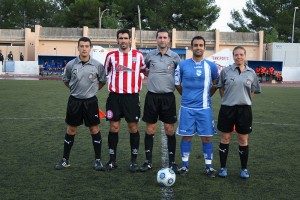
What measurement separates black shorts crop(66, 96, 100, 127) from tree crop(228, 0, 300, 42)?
48.6 meters

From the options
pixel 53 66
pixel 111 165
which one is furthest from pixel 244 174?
pixel 53 66

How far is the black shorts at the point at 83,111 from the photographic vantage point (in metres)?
5.70

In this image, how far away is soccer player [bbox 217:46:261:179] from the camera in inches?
210

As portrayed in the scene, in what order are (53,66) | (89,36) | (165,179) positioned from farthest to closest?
(89,36)
(53,66)
(165,179)

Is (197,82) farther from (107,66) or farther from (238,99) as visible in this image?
(107,66)

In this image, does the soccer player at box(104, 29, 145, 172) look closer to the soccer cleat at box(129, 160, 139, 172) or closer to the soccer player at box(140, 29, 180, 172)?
the soccer cleat at box(129, 160, 139, 172)

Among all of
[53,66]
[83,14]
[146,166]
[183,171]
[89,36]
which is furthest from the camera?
[83,14]

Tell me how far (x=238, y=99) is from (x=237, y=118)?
0.26 metres

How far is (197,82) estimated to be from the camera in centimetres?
543

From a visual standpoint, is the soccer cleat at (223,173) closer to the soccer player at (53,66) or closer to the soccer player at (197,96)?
the soccer player at (197,96)

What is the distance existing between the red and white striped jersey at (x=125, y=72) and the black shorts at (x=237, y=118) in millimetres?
1249

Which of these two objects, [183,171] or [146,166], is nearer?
[183,171]

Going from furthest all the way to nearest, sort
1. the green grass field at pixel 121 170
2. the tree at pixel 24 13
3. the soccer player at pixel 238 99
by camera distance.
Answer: the tree at pixel 24 13
the soccer player at pixel 238 99
the green grass field at pixel 121 170

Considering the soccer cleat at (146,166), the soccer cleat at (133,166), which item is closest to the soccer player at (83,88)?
the soccer cleat at (133,166)
